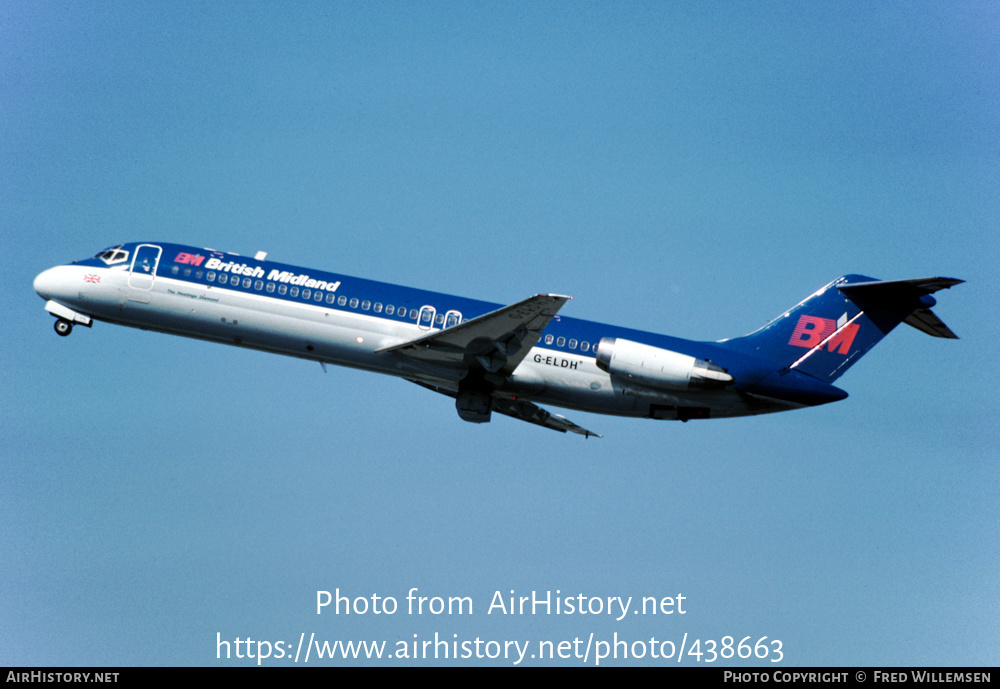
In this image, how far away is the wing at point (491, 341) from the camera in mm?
30312

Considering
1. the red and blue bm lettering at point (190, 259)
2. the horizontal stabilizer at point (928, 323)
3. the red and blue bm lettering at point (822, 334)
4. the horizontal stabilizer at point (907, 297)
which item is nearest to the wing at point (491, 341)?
the red and blue bm lettering at point (190, 259)

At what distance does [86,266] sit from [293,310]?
6.70 m

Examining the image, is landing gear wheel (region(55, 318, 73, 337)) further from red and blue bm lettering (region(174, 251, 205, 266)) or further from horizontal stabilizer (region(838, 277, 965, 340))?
horizontal stabilizer (region(838, 277, 965, 340))

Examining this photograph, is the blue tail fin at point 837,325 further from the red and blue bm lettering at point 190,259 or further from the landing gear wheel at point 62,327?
the landing gear wheel at point 62,327

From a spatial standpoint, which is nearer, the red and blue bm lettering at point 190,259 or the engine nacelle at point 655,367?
the engine nacelle at point 655,367

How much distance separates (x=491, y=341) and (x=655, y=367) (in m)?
4.47

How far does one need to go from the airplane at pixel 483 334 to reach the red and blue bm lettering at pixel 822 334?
0.04m

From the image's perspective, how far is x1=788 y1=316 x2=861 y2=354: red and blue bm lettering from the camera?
3338cm

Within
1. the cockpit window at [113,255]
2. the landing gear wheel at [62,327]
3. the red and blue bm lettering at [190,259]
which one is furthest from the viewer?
the landing gear wheel at [62,327]

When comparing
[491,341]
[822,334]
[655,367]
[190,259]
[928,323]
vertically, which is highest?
[928,323]

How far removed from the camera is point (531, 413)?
35750mm

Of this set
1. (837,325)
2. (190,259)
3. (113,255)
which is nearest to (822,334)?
(837,325)

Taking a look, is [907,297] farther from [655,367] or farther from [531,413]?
[531,413]

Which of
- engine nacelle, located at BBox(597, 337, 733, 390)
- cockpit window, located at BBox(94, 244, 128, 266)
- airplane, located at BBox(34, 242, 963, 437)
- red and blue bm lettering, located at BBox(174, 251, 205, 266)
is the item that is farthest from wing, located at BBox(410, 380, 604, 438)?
cockpit window, located at BBox(94, 244, 128, 266)
